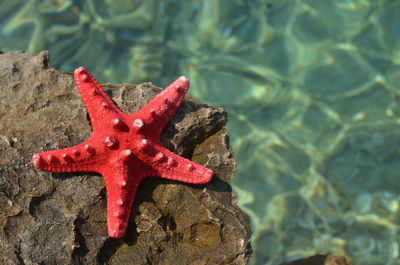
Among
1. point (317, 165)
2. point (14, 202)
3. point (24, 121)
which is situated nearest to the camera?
point (14, 202)

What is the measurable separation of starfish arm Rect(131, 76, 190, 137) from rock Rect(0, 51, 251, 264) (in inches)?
6.6

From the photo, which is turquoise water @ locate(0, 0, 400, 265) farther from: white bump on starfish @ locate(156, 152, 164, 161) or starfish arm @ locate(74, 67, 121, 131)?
white bump on starfish @ locate(156, 152, 164, 161)

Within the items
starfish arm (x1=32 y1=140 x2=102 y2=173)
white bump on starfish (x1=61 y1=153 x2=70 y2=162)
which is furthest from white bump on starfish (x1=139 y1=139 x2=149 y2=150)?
white bump on starfish (x1=61 y1=153 x2=70 y2=162)

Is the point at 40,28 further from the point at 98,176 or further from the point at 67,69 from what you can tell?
the point at 98,176

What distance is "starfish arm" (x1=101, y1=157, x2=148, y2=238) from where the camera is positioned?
11.5ft

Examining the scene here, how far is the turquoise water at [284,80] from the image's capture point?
5770mm

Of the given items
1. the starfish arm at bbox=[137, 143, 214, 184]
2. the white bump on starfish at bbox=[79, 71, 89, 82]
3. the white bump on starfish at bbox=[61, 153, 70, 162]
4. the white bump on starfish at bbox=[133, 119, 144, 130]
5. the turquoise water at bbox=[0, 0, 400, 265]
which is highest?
the white bump on starfish at bbox=[79, 71, 89, 82]

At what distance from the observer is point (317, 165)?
594 centimetres

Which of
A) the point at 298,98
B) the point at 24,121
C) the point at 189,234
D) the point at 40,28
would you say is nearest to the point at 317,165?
the point at 298,98

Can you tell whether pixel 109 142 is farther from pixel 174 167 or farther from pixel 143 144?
pixel 174 167

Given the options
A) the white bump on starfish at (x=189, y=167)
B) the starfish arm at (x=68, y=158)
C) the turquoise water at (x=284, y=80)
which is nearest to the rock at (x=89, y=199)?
the starfish arm at (x=68, y=158)

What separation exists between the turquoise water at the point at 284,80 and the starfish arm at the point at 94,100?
7.78 feet

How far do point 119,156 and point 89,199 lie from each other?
52cm

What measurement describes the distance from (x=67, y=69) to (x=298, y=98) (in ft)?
11.9
